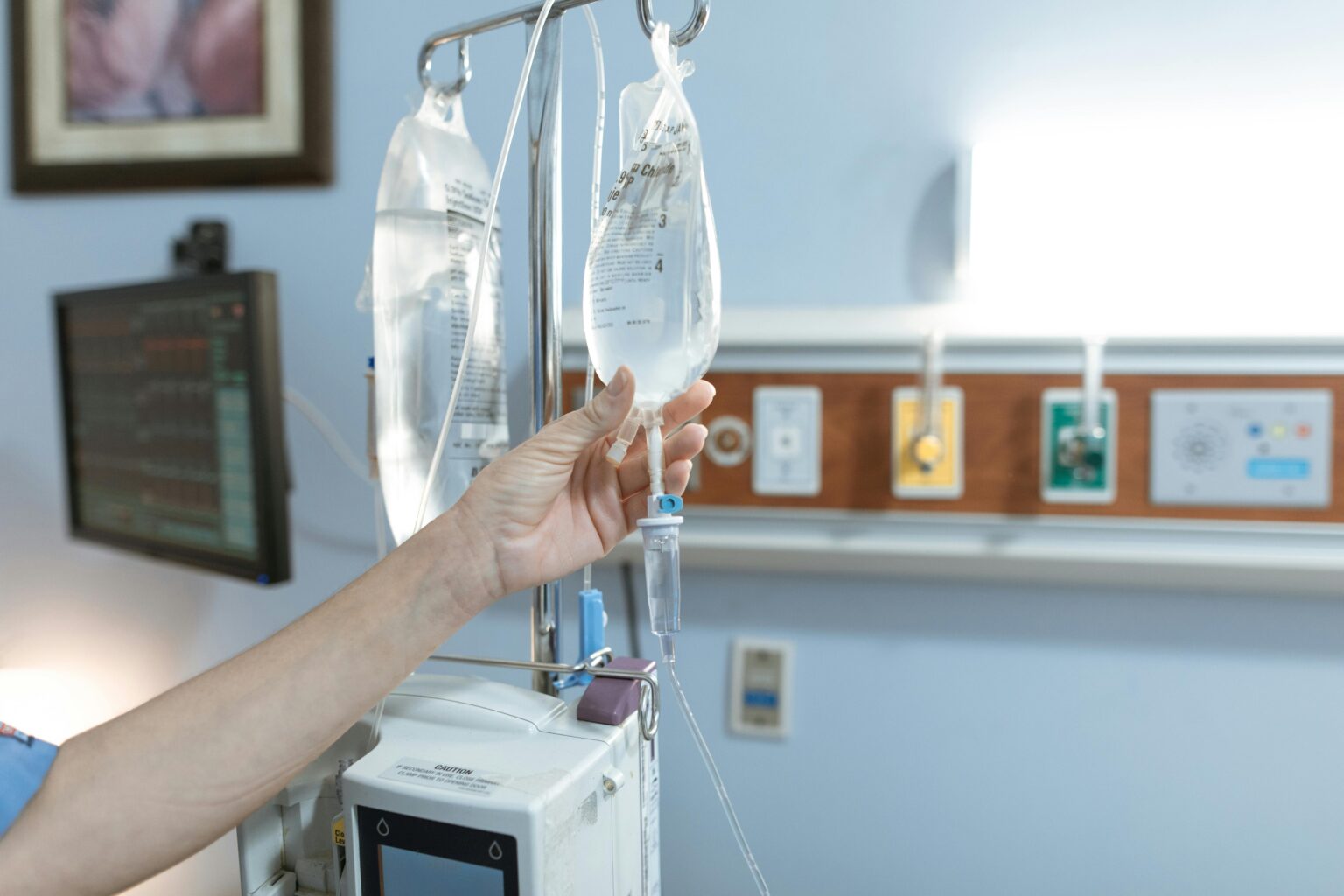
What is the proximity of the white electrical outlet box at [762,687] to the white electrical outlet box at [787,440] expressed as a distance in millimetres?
216

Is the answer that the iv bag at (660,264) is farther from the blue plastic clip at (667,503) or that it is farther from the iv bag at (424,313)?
the iv bag at (424,313)

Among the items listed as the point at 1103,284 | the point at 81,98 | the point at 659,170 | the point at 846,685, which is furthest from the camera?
the point at 81,98

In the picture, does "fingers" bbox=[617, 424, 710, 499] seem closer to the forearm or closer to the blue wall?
the forearm

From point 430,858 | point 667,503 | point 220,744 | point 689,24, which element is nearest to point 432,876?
point 430,858

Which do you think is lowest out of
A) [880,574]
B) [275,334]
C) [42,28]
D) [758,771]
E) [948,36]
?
[758,771]

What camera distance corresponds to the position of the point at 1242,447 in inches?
36.1

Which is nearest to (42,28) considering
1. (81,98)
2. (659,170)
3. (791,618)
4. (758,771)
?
(81,98)

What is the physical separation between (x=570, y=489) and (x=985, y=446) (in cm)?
50

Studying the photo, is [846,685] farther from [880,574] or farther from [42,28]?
[42,28]

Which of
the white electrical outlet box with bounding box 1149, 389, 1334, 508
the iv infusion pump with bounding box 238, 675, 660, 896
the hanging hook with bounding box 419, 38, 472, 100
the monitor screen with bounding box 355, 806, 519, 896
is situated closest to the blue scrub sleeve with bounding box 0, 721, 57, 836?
the iv infusion pump with bounding box 238, 675, 660, 896

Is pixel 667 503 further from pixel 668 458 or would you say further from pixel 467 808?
pixel 467 808

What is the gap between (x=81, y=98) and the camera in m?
1.29

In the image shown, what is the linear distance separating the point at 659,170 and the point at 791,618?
0.66 meters

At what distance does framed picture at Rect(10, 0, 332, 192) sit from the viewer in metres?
1.20
